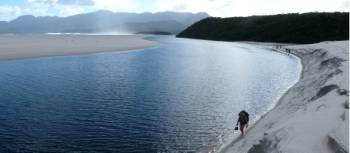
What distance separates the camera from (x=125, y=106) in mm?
33938

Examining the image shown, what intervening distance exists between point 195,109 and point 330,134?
1838cm

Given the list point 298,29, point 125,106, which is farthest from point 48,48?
point 298,29

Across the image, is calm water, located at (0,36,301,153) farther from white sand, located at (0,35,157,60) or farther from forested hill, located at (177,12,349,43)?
forested hill, located at (177,12,349,43)

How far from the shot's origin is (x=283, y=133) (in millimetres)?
18109

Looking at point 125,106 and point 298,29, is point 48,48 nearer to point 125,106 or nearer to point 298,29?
point 125,106

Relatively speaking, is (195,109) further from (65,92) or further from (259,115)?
(65,92)

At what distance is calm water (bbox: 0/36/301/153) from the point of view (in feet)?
79.5

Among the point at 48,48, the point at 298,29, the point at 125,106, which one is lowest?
the point at 125,106

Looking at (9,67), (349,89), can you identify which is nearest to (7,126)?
(349,89)

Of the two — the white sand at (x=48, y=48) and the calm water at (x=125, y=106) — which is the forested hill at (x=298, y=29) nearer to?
the white sand at (x=48, y=48)

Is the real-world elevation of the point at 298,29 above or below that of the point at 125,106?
above

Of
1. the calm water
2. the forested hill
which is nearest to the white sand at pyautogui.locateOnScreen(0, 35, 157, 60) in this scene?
the calm water

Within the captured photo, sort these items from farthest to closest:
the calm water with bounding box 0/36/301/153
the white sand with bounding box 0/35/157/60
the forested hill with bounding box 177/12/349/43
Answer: the forested hill with bounding box 177/12/349/43 → the white sand with bounding box 0/35/157/60 → the calm water with bounding box 0/36/301/153

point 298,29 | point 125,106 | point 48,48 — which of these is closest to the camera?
point 125,106
